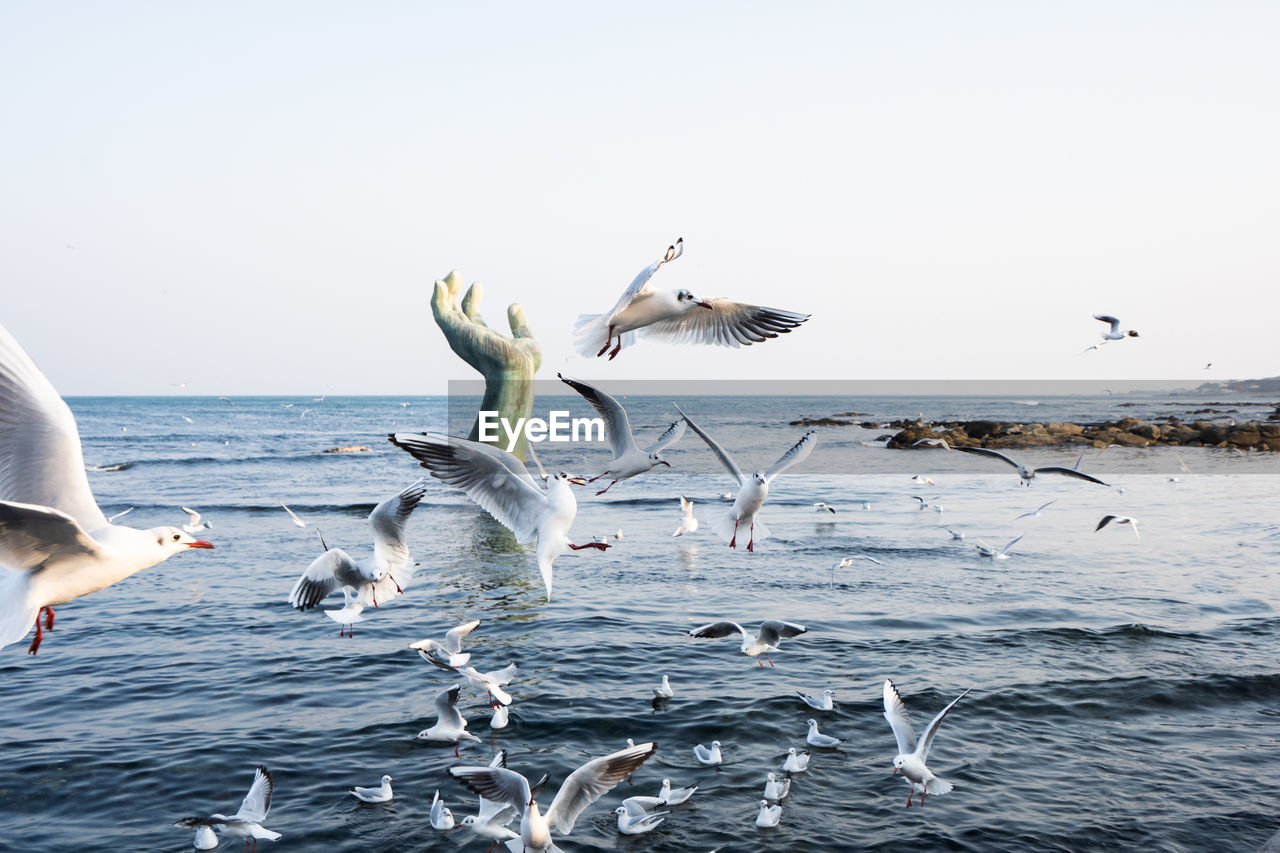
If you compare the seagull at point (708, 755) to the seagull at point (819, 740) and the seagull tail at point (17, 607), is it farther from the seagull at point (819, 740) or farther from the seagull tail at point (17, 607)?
the seagull tail at point (17, 607)

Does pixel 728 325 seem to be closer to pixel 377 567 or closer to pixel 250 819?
pixel 377 567

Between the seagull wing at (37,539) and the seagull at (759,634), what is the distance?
5091 mm

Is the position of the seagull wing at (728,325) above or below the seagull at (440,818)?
above

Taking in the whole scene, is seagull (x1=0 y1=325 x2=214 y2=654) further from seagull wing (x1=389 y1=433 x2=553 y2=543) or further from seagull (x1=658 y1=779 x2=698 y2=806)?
seagull (x1=658 y1=779 x2=698 y2=806)

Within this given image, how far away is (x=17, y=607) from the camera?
4.25 meters

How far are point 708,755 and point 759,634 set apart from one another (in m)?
1.60

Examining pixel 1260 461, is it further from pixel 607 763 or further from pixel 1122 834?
pixel 607 763

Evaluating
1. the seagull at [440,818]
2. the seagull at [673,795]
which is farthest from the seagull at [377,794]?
the seagull at [673,795]

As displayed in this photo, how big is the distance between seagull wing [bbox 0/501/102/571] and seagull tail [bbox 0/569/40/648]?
84 mm

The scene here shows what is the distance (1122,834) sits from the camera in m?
6.44

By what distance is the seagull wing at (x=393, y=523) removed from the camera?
7.87m

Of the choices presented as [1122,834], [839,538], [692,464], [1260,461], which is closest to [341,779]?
[1122,834]

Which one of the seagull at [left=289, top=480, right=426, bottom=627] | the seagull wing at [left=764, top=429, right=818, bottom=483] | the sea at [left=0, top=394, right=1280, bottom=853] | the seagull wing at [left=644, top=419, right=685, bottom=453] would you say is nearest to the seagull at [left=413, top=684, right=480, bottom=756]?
the sea at [left=0, top=394, right=1280, bottom=853]

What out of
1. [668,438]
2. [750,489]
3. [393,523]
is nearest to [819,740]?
[750,489]
